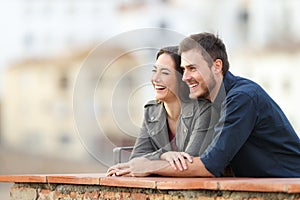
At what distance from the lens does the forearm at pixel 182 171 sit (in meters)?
5.80

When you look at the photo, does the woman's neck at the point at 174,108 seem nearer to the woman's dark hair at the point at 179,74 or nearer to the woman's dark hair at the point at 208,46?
the woman's dark hair at the point at 179,74

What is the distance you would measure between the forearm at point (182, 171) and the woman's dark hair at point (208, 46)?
0.58 m

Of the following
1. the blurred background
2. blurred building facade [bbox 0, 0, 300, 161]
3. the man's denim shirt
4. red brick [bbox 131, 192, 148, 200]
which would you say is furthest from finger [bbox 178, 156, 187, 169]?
blurred building facade [bbox 0, 0, 300, 161]

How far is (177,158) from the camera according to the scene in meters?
5.93

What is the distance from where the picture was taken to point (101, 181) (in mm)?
5875

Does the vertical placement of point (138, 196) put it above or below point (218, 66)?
below

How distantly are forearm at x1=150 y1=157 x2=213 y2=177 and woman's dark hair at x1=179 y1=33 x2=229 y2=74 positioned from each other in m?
0.58

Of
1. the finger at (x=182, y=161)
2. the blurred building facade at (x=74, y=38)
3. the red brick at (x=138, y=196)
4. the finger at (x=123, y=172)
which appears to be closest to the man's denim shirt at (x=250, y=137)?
the finger at (x=182, y=161)

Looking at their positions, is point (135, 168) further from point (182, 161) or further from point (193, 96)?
point (193, 96)

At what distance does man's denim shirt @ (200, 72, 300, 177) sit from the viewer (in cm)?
575

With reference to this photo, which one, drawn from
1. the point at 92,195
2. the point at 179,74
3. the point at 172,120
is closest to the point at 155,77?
the point at 179,74

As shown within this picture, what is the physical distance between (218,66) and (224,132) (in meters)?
0.48

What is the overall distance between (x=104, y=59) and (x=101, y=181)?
1315 millimetres

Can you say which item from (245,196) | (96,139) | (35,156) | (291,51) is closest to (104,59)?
(96,139)
